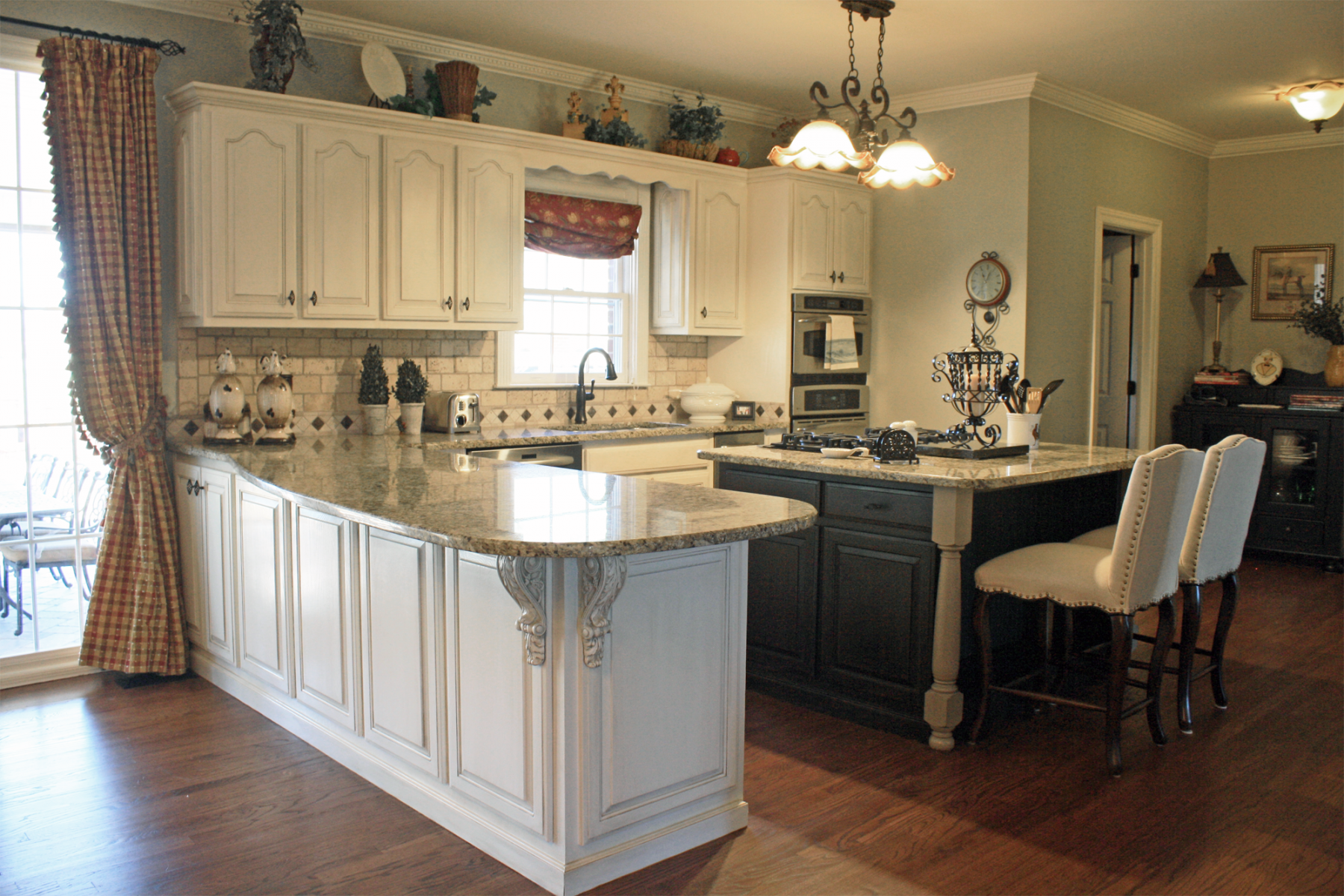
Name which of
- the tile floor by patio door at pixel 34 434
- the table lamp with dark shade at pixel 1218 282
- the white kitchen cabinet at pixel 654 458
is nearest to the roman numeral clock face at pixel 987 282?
the white kitchen cabinet at pixel 654 458

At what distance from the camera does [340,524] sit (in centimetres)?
304

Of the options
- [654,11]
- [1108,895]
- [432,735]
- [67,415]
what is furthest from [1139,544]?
[67,415]

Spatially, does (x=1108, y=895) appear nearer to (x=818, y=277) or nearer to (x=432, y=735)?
(x=432, y=735)

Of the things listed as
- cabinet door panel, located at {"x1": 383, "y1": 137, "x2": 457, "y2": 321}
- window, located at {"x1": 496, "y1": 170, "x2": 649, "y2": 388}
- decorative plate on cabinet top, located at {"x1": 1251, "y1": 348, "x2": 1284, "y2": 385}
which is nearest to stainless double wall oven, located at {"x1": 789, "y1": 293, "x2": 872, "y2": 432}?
window, located at {"x1": 496, "y1": 170, "x2": 649, "y2": 388}

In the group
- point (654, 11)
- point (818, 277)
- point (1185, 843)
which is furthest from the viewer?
point (818, 277)

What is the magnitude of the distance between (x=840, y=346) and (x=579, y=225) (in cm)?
165

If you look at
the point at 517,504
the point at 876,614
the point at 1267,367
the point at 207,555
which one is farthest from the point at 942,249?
the point at 207,555

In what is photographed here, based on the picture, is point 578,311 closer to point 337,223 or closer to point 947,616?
point 337,223

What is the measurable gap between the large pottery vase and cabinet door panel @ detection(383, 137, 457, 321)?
554 cm

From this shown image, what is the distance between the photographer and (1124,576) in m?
3.06

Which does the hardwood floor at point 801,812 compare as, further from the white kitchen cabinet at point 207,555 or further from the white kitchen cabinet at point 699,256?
the white kitchen cabinet at point 699,256

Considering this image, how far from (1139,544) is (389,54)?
143 inches

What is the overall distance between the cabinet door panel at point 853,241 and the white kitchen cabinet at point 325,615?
3.64 meters

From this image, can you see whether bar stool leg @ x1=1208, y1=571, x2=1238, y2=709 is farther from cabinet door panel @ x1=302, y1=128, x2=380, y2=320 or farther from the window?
cabinet door panel @ x1=302, y1=128, x2=380, y2=320
